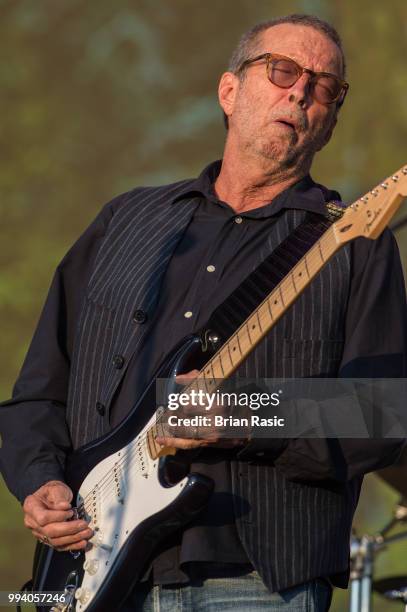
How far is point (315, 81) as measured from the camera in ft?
10.3

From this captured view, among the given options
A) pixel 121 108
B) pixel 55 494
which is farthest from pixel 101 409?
pixel 121 108

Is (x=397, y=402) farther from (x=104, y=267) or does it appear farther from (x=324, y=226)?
(x=104, y=267)

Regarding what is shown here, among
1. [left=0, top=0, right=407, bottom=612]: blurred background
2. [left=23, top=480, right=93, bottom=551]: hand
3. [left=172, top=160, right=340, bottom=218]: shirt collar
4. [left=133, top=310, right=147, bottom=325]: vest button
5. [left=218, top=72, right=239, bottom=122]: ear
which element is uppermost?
[left=0, top=0, right=407, bottom=612]: blurred background

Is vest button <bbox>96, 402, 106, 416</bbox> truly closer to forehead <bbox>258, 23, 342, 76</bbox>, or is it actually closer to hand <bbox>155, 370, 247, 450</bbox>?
hand <bbox>155, 370, 247, 450</bbox>

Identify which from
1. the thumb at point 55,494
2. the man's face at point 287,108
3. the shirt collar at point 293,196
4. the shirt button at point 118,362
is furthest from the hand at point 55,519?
the man's face at point 287,108

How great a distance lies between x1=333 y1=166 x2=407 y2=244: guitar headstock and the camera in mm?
2510

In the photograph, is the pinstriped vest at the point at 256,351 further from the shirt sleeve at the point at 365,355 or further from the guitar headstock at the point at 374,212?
the guitar headstock at the point at 374,212

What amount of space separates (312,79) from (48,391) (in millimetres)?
1072

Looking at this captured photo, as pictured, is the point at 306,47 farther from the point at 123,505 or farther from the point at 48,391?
the point at 123,505

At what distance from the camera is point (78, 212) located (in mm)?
5566

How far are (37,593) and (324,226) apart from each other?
1.12 m

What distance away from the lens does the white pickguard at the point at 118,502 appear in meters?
2.62

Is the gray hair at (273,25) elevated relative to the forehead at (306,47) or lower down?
elevated

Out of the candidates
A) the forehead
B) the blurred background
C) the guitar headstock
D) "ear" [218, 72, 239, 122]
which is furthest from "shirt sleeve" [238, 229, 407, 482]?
the blurred background
